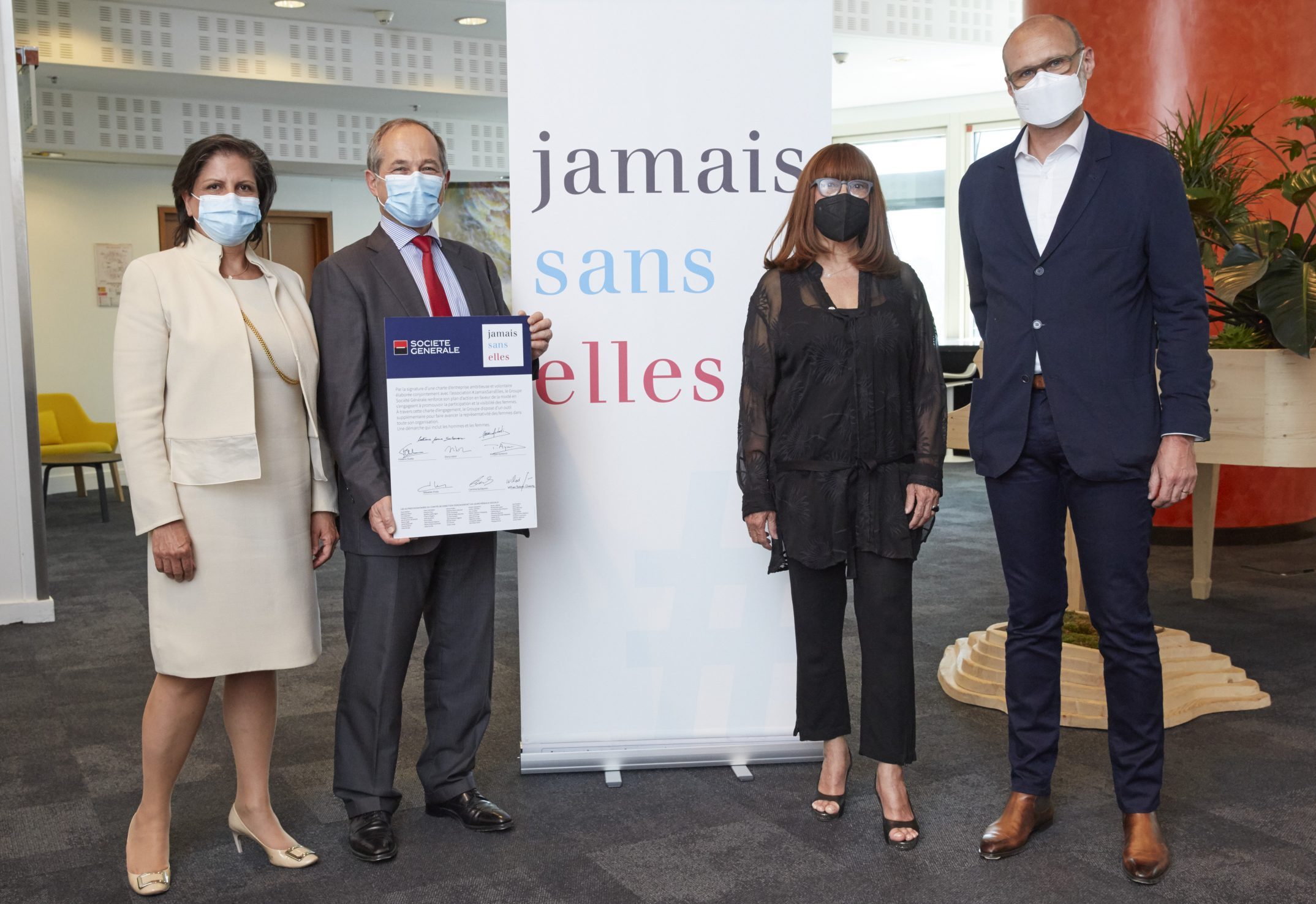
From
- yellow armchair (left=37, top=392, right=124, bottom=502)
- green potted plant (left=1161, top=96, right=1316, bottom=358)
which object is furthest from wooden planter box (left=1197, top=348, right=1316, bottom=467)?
yellow armchair (left=37, top=392, right=124, bottom=502)

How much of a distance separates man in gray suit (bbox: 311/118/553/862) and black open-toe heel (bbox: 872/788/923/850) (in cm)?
86

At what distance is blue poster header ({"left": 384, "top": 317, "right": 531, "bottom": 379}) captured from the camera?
7.85 feet

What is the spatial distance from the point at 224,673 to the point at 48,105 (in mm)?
8024

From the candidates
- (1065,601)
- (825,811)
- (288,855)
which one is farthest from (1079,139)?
(288,855)

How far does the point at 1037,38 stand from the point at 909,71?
8.43 m

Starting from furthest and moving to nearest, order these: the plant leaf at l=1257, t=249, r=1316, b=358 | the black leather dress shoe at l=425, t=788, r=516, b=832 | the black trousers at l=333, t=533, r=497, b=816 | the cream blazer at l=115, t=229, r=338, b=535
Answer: the plant leaf at l=1257, t=249, r=1316, b=358 → the black leather dress shoe at l=425, t=788, r=516, b=832 → the black trousers at l=333, t=533, r=497, b=816 → the cream blazer at l=115, t=229, r=338, b=535

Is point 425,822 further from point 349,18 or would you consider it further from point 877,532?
point 349,18

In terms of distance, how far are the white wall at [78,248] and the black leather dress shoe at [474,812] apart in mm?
8009

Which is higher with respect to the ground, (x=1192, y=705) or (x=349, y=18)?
(x=349, y=18)

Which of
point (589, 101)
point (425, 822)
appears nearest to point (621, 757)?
point (425, 822)

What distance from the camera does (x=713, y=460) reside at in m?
2.98

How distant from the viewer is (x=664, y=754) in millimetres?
3049

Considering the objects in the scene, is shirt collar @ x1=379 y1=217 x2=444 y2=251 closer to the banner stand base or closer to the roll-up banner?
the roll-up banner
